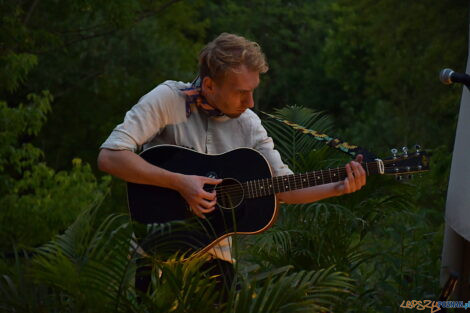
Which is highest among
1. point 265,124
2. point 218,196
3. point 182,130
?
point 182,130

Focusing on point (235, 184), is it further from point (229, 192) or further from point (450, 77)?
point (450, 77)

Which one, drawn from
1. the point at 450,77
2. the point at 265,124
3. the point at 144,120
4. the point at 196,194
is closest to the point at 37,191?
the point at 265,124

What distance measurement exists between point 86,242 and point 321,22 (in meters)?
35.9

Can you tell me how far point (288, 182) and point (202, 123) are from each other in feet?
1.44

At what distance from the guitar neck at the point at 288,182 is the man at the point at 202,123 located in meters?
0.03

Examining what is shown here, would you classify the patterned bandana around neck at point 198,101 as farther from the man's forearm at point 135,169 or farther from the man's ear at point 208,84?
the man's forearm at point 135,169

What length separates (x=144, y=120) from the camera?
3572 millimetres

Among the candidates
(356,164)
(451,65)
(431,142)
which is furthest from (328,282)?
(431,142)

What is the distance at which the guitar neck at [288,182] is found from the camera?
3678mm

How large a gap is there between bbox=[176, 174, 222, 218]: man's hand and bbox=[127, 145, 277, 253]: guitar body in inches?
2.6

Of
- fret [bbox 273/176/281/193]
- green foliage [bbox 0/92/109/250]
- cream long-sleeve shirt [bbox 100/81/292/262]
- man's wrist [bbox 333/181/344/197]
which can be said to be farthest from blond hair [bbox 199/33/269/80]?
green foliage [bbox 0/92/109/250]

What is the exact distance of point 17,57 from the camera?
11484 mm

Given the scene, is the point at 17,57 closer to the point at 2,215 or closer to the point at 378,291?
the point at 2,215

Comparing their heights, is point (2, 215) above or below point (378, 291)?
below
